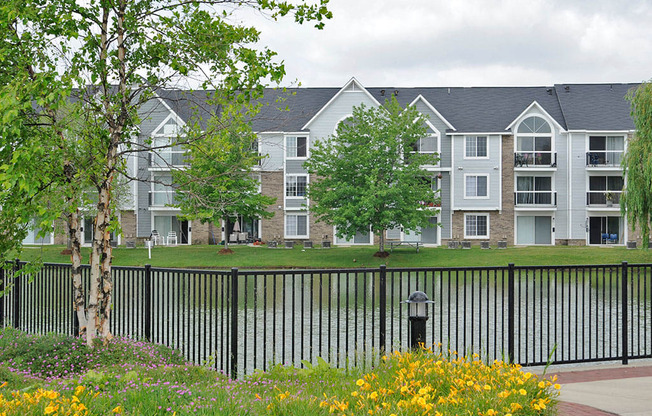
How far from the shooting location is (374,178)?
3512cm

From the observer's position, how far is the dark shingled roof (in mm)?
45625

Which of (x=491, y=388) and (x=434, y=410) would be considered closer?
(x=434, y=410)

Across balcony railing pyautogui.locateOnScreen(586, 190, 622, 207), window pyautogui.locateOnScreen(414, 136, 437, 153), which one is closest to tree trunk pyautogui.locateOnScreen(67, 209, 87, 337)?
window pyautogui.locateOnScreen(414, 136, 437, 153)

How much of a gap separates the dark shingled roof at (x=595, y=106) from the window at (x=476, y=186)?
7139mm

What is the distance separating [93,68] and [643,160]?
1100 inches

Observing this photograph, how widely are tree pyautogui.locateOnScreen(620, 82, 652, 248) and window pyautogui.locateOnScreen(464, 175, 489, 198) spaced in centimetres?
1500

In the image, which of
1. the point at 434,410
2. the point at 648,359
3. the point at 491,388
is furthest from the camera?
the point at 648,359

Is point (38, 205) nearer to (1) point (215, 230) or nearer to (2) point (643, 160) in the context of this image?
(2) point (643, 160)

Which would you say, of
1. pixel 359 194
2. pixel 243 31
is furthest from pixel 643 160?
pixel 243 31

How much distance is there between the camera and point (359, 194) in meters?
35.8

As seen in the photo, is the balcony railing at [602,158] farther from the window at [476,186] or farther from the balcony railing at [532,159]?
the window at [476,186]

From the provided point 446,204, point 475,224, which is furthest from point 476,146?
point 475,224

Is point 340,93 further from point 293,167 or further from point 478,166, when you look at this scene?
point 478,166

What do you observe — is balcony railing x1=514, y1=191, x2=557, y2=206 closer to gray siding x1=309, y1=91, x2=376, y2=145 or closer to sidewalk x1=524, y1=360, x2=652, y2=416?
gray siding x1=309, y1=91, x2=376, y2=145
